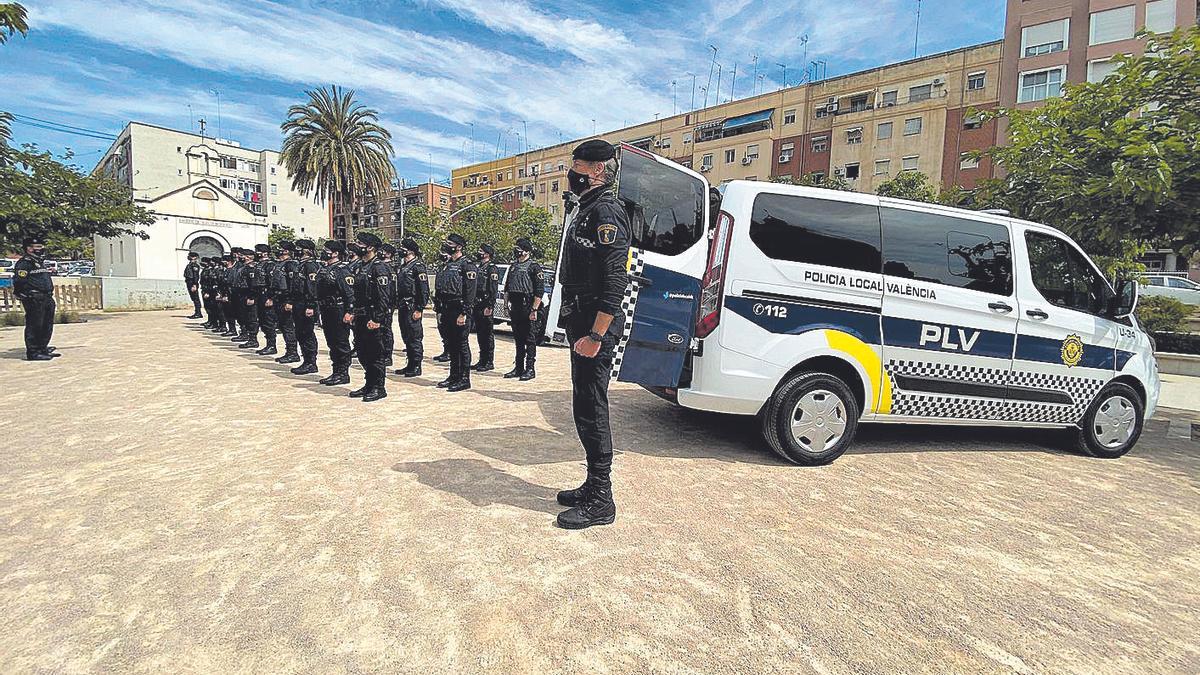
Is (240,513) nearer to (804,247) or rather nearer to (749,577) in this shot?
(749,577)

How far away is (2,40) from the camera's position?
7742 mm

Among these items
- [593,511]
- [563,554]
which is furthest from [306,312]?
[563,554]

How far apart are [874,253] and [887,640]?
120 inches

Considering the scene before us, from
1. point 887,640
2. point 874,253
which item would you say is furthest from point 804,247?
point 887,640

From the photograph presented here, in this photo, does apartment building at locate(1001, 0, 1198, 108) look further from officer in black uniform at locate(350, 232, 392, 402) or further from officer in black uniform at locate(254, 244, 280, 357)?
officer in black uniform at locate(254, 244, 280, 357)

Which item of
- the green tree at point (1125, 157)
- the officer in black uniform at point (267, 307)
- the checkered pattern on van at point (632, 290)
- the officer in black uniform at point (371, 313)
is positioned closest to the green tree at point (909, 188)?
the green tree at point (1125, 157)

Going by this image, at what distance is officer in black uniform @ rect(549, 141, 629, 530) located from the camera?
10.7ft

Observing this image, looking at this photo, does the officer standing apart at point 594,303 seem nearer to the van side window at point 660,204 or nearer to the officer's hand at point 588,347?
the officer's hand at point 588,347

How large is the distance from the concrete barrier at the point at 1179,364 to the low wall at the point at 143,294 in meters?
32.4

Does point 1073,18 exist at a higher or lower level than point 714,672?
higher

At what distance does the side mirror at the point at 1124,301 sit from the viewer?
17.0 ft

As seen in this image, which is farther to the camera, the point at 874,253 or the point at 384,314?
the point at 384,314

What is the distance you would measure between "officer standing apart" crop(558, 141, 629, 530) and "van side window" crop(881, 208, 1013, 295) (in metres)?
2.51

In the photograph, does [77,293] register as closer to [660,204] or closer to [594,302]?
[660,204]
